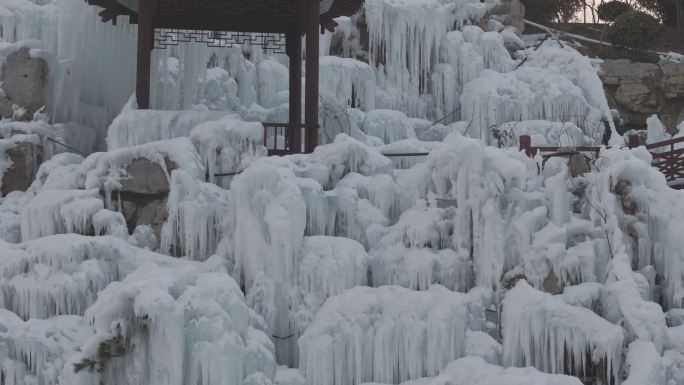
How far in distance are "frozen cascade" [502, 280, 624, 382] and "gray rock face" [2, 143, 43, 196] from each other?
22.3 ft

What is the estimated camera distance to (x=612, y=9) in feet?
89.0

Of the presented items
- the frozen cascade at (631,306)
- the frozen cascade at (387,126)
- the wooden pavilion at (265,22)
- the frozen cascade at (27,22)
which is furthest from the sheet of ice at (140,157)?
the frozen cascade at (387,126)

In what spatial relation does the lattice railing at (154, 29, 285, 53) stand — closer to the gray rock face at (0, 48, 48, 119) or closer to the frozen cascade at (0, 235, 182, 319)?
the gray rock face at (0, 48, 48, 119)

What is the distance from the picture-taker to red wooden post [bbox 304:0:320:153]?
484 inches

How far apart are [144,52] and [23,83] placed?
2.37 meters

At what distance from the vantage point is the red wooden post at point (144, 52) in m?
12.0

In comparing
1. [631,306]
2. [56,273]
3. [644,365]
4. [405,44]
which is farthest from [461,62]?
[56,273]

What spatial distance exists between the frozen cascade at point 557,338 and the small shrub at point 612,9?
19.4m

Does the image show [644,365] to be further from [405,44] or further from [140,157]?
[405,44]

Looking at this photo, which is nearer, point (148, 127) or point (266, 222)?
point (266, 222)

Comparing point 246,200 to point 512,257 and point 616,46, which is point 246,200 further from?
point 616,46

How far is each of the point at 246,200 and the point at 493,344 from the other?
10.1 ft

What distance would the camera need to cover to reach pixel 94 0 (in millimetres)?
13086

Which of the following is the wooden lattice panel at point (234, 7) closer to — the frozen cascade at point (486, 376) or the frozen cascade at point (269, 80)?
the frozen cascade at point (269, 80)
